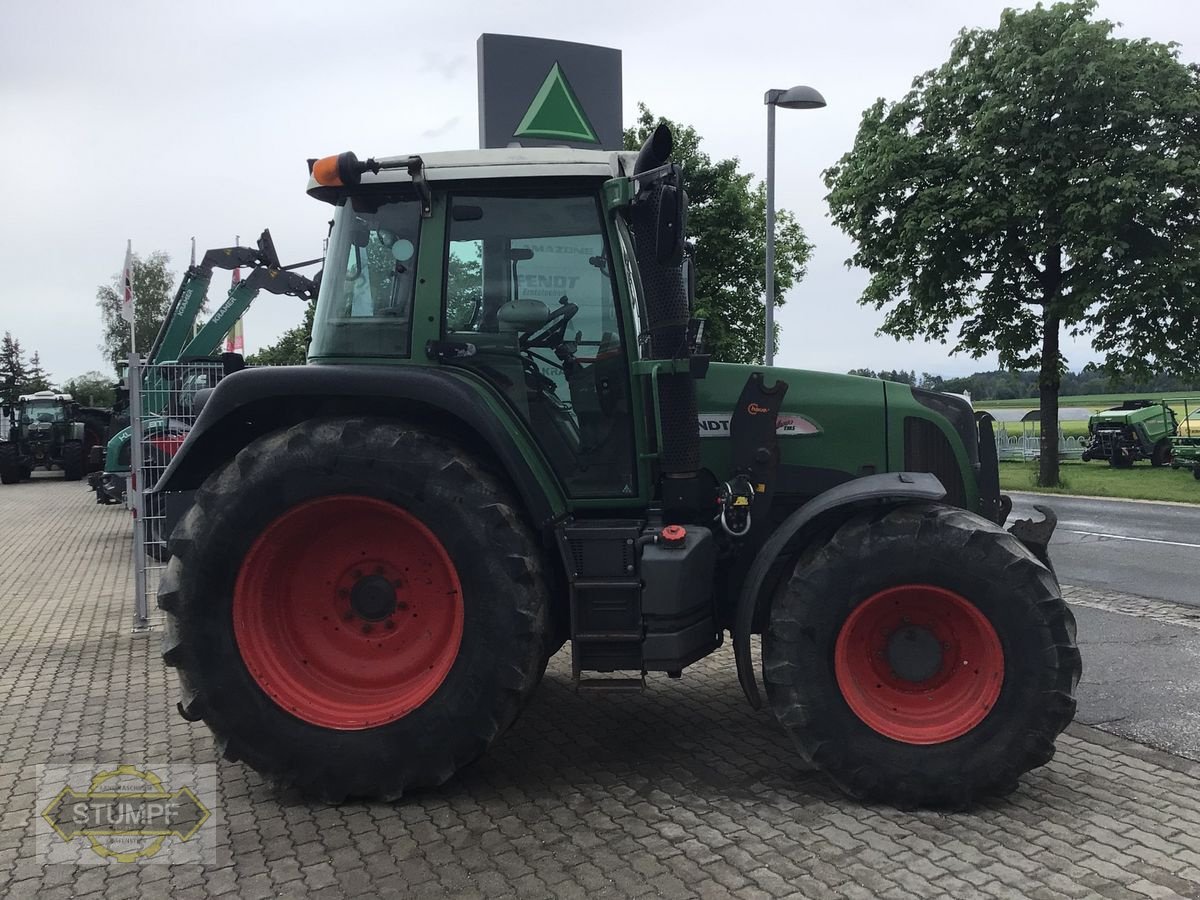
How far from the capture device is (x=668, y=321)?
402 cm

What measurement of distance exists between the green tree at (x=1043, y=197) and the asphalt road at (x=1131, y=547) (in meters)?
4.10

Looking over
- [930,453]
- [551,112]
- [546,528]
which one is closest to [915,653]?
[930,453]

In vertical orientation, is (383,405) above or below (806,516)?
above

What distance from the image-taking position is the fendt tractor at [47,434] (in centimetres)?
2795

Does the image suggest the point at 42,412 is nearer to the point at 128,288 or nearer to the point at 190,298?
the point at 190,298

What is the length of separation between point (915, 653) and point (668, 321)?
1.70 metres

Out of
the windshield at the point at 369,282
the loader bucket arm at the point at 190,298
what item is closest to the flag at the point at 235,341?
the loader bucket arm at the point at 190,298

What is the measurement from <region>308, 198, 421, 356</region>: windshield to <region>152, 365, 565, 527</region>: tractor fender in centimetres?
18

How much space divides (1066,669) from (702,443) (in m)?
1.74

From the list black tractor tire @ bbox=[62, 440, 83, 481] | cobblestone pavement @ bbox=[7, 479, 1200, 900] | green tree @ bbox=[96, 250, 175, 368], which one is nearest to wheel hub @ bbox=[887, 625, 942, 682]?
cobblestone pavement @ bbox=[7, 479, 1200, 900]

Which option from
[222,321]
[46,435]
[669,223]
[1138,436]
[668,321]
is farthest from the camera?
[46,435]

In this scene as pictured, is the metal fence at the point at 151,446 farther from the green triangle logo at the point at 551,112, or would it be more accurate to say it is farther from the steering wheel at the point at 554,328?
the steering wheel at the point at 554,328

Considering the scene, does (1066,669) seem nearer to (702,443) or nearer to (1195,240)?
(702,443)

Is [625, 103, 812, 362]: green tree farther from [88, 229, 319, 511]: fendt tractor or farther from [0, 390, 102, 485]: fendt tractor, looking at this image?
[0, 390, 102, 485]: fendt tractor
